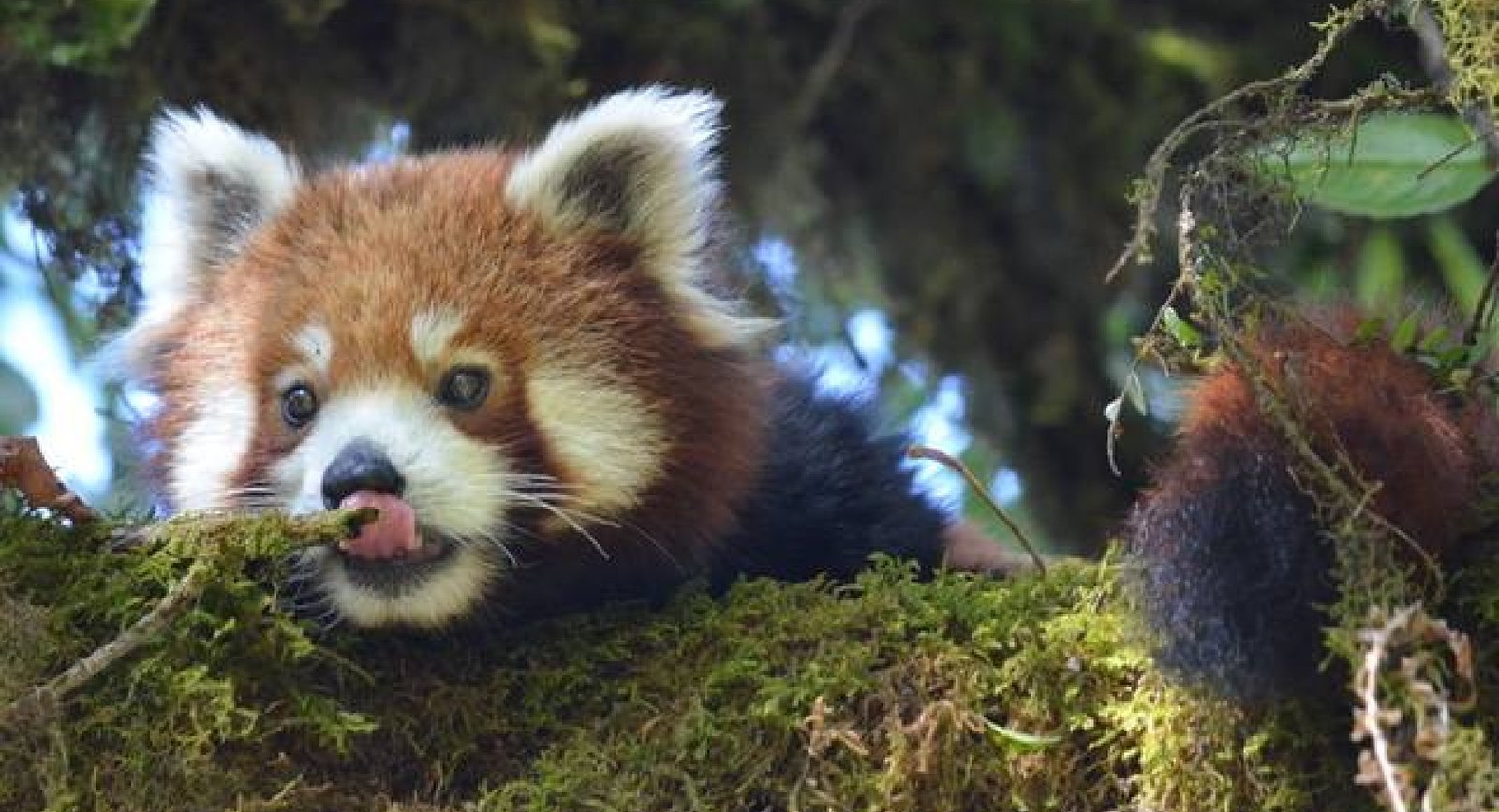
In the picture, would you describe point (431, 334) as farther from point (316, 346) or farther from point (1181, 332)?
point (1181, 332)

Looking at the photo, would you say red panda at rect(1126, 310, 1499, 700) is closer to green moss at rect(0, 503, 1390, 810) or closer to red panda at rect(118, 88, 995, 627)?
green moss at rect(0, 503, 1390, 810)

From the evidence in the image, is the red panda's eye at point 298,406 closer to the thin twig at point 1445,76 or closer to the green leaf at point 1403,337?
the green leaf at point 1403,337

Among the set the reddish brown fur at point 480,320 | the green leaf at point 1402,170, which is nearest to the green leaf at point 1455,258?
the green leaf at point 1402,170

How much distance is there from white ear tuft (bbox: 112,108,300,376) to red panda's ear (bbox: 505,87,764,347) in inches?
19.7

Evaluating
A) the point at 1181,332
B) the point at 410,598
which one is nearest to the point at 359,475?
the point at 410,598

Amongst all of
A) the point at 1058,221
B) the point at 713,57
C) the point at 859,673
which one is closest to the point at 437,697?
the point at 859,673

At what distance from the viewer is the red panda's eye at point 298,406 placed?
3.69 metres

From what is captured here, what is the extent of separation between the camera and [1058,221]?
635 cm

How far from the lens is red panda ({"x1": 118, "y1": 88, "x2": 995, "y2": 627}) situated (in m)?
3.53

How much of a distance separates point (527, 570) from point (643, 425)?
1.16 feet

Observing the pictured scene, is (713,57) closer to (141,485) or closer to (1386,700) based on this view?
(141,485)

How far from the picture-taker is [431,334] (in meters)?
3.69

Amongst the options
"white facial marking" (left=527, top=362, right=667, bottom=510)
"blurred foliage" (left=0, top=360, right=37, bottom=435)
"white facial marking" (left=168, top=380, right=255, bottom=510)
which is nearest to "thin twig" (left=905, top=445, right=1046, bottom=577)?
"white facial marking" (left=527, top=362, right=667, bottom=510)

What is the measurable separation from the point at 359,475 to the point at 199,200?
41.8 inches
